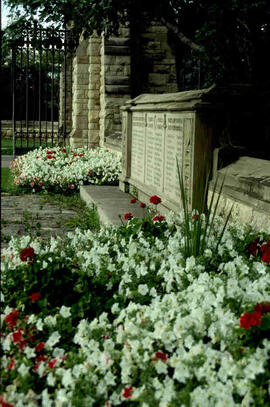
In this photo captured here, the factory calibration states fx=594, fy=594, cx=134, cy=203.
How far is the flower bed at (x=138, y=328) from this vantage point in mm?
2299

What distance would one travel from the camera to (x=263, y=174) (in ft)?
15.5

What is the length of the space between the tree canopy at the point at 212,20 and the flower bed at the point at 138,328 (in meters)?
5.19

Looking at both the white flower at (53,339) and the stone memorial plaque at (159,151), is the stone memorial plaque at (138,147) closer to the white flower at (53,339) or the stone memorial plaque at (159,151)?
the stone memorial plaque at (159,151)

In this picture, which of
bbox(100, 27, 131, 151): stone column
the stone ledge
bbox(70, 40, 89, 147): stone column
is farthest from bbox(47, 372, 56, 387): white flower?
bbox(70, 40, 89, 147): stone column

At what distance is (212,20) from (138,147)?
253 centimetres

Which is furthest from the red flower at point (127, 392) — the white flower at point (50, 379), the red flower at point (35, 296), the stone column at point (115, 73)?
the stone column at point (115, 73)

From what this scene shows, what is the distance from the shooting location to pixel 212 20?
29.2ft

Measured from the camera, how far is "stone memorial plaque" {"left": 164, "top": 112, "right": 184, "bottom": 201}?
5797mm

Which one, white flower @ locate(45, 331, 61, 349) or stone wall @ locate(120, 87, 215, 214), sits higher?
stone wall @ locate(120, 87, 215, 214)

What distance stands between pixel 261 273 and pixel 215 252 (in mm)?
372

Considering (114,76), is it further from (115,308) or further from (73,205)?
(115,308)

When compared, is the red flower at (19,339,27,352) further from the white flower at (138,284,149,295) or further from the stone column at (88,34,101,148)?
the stone column at (88,34,101,148)

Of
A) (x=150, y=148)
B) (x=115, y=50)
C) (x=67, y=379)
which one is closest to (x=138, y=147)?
(x=150, y=148)

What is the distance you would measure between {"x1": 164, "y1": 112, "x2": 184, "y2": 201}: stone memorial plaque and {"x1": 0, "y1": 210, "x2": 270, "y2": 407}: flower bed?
83.5 inches
